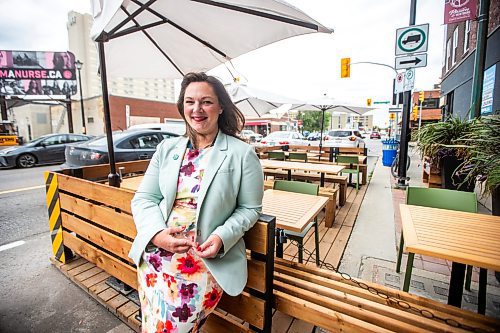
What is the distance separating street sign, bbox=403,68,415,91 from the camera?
233 inches

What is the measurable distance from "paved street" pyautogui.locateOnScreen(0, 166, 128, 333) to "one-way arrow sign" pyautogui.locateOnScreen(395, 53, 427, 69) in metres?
6.70

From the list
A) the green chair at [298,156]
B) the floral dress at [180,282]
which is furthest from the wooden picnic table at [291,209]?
the green chair at [298,156]

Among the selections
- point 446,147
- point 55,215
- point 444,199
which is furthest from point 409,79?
point 55,215

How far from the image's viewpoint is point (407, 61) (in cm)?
563

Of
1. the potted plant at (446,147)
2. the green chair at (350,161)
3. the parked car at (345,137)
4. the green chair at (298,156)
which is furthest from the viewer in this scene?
the parked car at (345,137)

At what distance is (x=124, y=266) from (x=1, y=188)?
6935 mm

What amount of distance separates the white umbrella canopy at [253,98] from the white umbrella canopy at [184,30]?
2601 mm

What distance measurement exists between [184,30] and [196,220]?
2276 millimetres

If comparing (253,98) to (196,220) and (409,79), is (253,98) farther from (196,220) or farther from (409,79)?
(196,220)

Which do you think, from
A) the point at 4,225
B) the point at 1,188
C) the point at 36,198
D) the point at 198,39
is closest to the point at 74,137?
the point at 1,188

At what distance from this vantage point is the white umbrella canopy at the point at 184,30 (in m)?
1.84

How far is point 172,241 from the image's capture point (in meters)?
1.26

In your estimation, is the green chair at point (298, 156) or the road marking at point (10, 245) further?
the green chair at point (298, 156)

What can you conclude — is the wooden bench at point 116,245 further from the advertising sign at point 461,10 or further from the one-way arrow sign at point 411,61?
the advertising sign at point 461,10
